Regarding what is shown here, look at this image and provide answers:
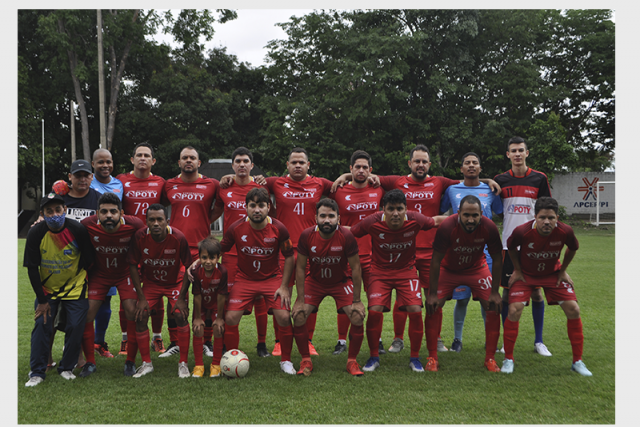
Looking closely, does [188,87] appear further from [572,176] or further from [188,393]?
[188,393]

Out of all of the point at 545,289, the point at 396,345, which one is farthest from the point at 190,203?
the point at 545,289

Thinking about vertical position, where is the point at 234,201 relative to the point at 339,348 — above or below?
above

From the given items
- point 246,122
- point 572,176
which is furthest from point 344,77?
point 572,176

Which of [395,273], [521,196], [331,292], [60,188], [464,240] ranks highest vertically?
[60,188]

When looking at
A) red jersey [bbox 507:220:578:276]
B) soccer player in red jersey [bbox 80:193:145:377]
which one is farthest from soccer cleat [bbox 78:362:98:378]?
red jersey [bbox 507:220:578:276]

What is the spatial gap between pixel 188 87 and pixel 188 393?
2284 cm

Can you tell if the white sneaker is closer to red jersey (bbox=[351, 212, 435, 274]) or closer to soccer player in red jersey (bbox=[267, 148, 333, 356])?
soccer player in red jersey (bbox=[267, 148, 333, 356])

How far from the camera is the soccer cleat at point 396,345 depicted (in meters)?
5.64

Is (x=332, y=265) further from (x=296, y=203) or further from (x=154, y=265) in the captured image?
(x=154, y=265)

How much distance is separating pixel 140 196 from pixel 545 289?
448cm

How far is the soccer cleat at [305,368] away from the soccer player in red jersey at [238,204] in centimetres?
83

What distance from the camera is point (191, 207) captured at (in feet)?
18.2

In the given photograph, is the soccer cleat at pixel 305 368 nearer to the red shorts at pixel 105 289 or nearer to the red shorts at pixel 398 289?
the red shorts at pixel 398 289

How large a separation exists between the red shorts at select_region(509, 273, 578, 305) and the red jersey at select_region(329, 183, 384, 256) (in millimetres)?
1703
